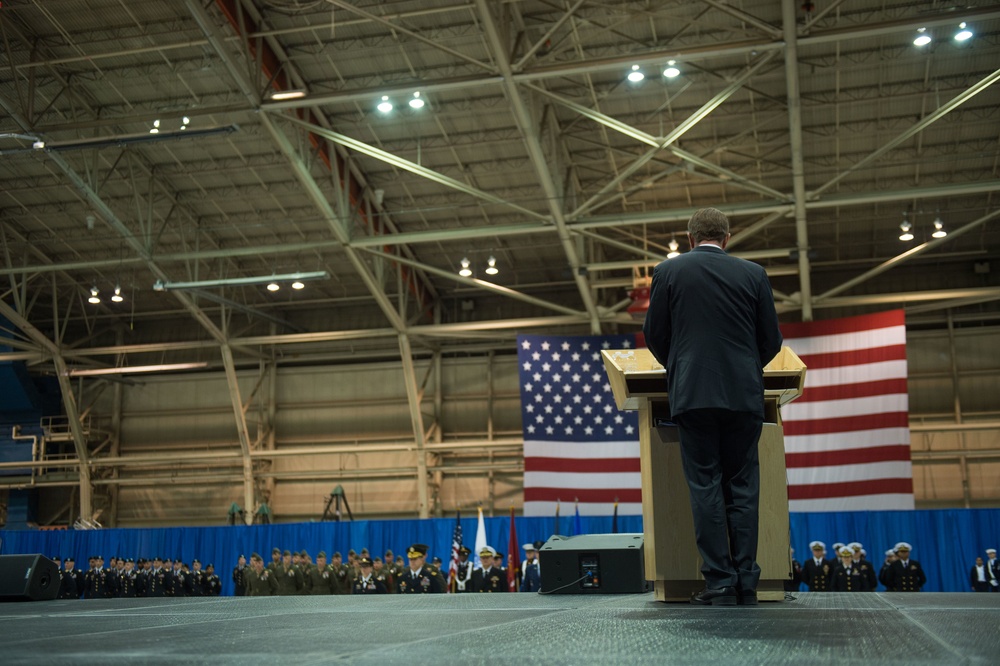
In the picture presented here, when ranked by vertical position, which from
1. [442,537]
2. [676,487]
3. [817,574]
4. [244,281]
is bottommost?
[817,574]

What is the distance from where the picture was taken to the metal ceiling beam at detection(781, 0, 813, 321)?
10555 millimetres

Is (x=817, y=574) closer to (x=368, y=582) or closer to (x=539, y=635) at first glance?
(x=368, y=582)

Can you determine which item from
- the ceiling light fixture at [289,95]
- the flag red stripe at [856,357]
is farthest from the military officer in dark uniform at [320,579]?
the flag red stripe at [856,357]

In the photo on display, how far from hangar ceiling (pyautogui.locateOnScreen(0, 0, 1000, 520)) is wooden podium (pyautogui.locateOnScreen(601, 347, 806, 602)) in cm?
801

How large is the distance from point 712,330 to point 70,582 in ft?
53.9

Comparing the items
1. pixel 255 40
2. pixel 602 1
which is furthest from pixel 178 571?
pixel 602 1

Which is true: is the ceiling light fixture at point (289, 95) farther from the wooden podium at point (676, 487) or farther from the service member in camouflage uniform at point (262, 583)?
the wooden podium at point (676, 487)

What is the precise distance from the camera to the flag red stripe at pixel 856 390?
14781mm

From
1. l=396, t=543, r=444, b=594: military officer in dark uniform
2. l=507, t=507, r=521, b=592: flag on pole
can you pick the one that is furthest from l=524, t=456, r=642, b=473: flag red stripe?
l=396, t=543, r=444, b=594: military officer in dark uniform

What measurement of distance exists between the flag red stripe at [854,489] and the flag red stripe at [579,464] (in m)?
2.71

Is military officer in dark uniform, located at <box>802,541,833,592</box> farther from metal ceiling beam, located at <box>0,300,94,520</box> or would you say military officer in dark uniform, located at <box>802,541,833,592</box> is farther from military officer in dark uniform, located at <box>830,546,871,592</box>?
metal ceiling beam, located at <box>0,300,94,520</box>

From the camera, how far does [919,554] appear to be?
1536 centimetres

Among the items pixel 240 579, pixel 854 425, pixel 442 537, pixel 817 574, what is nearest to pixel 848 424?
pixel 854 425

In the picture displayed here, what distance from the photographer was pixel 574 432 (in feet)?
53.2
